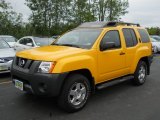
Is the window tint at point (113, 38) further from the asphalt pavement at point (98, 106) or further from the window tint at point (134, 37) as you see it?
the asphalt pavement at point (98, 106)

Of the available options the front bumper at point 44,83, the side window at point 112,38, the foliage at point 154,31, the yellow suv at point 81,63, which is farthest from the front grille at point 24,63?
the foliage at point 154,31

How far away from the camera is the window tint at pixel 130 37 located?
7051 mm

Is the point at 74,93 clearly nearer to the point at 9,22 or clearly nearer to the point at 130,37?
the point at 130,37

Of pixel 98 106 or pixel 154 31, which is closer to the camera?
pixel 98 106

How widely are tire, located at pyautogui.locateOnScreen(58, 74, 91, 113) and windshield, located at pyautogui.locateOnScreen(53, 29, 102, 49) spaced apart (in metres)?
0.85

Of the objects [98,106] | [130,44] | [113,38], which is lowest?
[98,106]

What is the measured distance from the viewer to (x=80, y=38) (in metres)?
6.27

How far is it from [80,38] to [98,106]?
1.70 meters

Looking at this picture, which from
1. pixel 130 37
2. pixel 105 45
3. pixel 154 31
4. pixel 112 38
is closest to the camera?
pixel 105 45

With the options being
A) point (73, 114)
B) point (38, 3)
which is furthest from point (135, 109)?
point (38, 3)

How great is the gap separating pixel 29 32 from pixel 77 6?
8402mm

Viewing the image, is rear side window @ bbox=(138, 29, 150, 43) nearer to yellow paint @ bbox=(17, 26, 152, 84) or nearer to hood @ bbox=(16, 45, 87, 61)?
yellow paint @ bbox=(17, 26, 152, 84)

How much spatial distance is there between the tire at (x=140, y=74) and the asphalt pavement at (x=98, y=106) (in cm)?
37

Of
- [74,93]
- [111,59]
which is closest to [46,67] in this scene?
[74,93]
